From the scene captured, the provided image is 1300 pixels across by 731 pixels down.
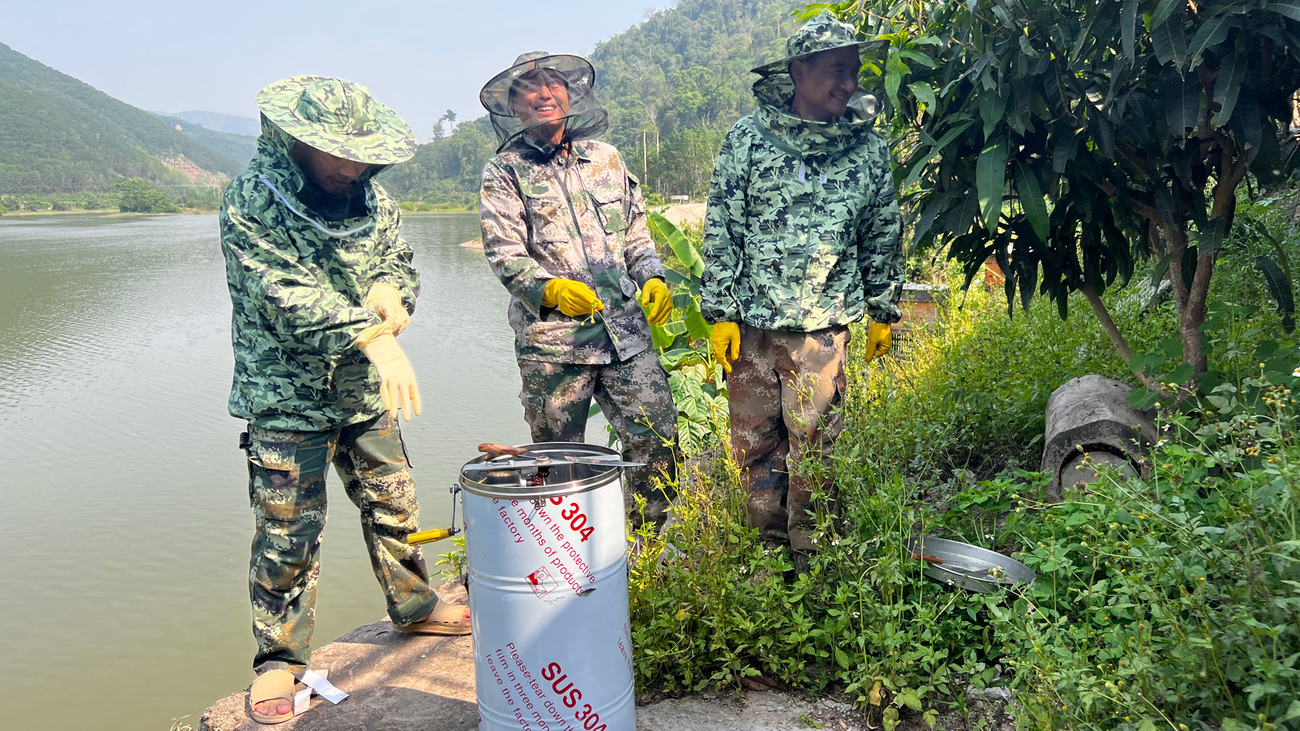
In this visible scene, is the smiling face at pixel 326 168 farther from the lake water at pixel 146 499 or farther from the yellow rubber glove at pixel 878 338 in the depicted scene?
the lake water at pixel 146 499

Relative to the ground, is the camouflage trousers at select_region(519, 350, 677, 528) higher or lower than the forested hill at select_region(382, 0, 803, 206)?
lower

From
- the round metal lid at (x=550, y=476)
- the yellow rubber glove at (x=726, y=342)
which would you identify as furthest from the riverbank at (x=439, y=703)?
the yellow rubber glove at (x=726, y=342)

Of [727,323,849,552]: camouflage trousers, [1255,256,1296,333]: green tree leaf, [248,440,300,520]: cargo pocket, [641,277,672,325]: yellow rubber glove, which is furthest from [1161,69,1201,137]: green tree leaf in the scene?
[248,440,300,520]: cargo pocket

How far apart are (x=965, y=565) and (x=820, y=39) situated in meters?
1.72

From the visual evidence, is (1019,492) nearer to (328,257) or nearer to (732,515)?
(732,515)

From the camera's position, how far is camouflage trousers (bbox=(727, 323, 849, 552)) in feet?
8.68

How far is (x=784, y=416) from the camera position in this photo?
271 cm

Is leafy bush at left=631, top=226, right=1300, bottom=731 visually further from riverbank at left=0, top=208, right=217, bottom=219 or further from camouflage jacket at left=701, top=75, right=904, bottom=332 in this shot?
riverbank at left=0, top=208, right=217, bottom=219

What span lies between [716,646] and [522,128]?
191 cm

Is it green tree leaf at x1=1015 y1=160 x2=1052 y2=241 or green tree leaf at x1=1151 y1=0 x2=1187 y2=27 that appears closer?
green tree leaf at x1=1151 y1=0 x2=1187 y2=27

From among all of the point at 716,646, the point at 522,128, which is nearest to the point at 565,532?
the point at 716,646

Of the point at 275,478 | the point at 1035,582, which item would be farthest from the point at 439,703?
the point at 1035,582

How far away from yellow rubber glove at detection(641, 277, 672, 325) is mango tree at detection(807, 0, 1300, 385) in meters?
0.94

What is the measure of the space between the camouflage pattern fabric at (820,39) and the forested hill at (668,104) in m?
33.4
